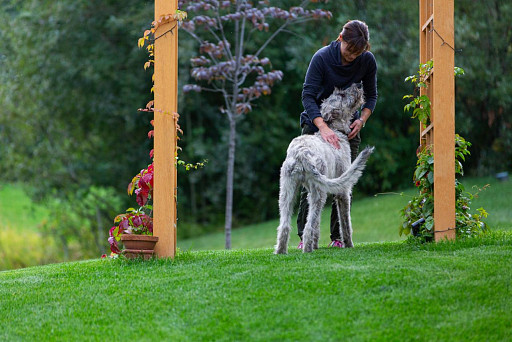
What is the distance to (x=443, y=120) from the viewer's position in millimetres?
6203

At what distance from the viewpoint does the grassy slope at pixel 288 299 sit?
4312mm

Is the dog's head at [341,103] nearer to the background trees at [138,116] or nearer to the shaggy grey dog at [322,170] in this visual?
the shaggy grey dog at [322,170]

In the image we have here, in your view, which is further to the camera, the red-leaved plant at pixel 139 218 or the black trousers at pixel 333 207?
the black trousers at pixel 333 207

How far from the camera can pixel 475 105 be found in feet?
54.7

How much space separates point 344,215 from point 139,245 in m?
1.97

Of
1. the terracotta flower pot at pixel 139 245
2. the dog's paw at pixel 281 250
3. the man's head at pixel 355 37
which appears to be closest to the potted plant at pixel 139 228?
the terracotta flower pot at pixel 139 245

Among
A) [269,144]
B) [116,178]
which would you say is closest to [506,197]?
[269,144]

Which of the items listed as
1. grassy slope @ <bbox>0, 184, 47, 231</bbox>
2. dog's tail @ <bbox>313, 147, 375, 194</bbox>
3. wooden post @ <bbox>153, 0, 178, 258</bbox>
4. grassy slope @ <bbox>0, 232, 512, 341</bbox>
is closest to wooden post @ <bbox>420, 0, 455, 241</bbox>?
grassy slope @ <bbox>0, 232, 512, 341</bbox>

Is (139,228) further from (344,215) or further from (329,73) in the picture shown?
(329,73)

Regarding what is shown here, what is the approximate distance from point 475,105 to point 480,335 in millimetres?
13439

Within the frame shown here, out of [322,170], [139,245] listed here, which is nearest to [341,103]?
[322,170]

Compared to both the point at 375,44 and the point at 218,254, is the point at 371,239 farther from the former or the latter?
the point at 218,254

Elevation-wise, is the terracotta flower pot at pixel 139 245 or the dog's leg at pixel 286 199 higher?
the dog's leg at pixel 286 199

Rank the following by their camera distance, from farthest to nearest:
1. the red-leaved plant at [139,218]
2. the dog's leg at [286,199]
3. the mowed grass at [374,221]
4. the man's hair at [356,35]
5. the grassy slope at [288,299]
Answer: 1. the mowed grass at [374,221]
2. the red-leaved plant at [139,218]
3. the man's hair at [356,35]
4. the dog's leg at [286,199]
5. the grassy slope at [288,299]
